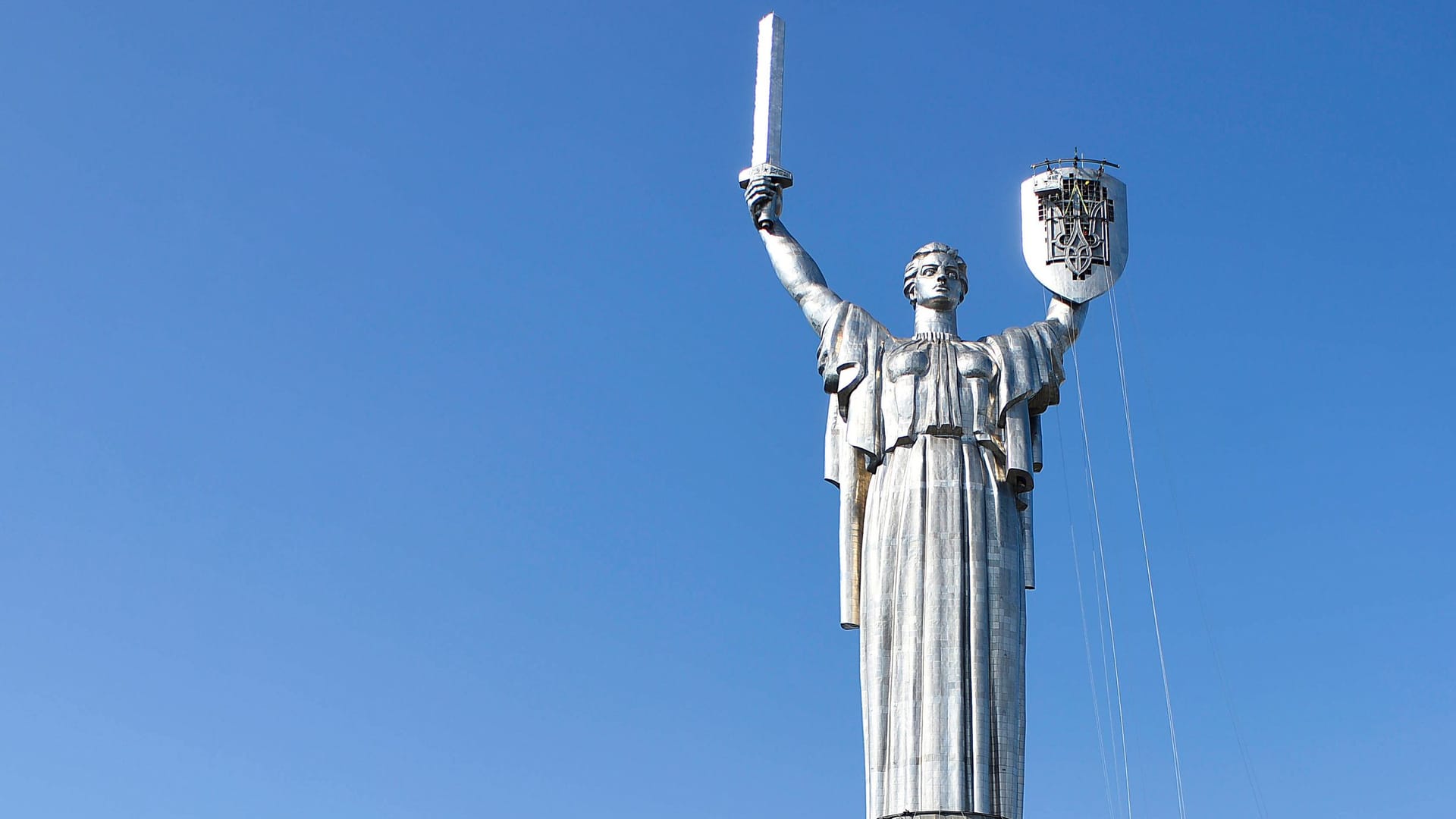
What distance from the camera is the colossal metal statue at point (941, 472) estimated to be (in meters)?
16.4

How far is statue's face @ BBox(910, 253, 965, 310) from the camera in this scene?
17984 millimetres

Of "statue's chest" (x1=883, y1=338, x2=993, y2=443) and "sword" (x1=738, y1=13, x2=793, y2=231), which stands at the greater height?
"sword" (x1=738, y1=13, x2=793, y2=231)

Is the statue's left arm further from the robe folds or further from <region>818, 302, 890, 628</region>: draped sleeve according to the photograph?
<region>818, 302, 890, 628</region>: draped sleeve

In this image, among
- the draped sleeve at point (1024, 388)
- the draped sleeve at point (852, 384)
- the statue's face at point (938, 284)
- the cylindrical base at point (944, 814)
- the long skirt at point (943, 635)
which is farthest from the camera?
the statue's face at point (938, 284)

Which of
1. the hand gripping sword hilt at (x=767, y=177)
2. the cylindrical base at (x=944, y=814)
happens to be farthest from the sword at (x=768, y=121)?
the cylindrical base at (x=944, y=814)

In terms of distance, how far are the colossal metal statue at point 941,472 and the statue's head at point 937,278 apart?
0.02 metres

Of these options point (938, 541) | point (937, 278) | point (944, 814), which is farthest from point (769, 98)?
point (944, 814)

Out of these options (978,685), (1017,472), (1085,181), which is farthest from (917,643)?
(1085,181)

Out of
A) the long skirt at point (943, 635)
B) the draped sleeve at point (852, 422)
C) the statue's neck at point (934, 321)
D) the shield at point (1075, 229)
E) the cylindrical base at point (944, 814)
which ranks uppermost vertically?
the shield at point (1075, 229)

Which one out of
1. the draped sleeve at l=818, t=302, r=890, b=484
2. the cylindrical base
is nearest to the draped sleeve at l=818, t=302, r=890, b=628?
the draped sleeve at l=818, t=302, r=890, b=484

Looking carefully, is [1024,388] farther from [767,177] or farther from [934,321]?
[767,177]

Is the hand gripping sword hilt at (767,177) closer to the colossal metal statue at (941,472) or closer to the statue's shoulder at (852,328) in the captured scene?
the colossal metal statue at (941,472)

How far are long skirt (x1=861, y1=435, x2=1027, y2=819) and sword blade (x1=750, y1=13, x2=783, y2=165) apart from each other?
3.22m

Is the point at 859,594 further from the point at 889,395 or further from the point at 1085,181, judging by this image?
the point at 1085,181
